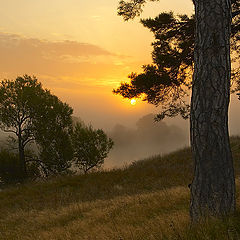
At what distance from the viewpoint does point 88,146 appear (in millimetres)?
29016

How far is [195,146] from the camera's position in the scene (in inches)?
171

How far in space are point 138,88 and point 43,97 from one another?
11957 millimetres

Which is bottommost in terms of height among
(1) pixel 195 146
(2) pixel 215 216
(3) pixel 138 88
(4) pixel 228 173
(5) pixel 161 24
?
(2) pixel 215 216

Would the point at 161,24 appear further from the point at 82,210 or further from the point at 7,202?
the point at 7,202

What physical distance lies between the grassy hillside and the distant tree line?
280 inches

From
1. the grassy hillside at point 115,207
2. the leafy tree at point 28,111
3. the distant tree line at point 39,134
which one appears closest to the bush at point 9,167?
the distant tree line at point 39,134

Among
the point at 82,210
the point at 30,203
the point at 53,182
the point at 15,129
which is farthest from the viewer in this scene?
the point at 15,129

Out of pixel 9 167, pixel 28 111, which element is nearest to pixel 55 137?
pixel 28 111

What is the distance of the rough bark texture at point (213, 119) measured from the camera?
4176 mm

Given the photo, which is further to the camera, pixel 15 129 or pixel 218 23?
pixel 15 129

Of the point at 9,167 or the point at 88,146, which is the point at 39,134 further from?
the point at 88,146

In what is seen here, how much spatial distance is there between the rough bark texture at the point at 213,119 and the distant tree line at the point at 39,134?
1786cm

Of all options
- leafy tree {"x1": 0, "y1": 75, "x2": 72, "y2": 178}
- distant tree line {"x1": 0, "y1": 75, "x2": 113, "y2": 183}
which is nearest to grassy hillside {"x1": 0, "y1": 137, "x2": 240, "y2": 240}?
distant tree line {"x1": 0, "y1": 75, "x2": 113, "y2": 183}

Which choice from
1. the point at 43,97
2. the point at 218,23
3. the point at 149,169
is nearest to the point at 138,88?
the point at 149,169
